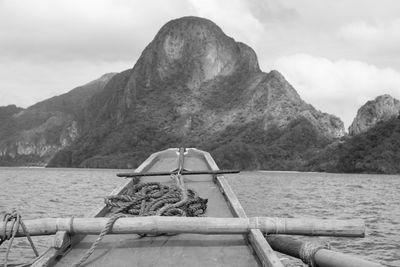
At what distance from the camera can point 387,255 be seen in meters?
13.5

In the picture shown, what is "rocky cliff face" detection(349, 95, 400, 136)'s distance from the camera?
15338 cm

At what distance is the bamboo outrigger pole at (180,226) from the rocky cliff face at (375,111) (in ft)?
510

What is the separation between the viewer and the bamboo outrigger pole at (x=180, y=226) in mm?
5539

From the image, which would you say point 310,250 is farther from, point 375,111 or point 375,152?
point 375,111

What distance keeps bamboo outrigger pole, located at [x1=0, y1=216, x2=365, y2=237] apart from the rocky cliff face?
15534 cm

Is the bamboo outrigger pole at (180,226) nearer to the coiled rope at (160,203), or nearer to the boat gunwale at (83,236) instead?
the boat gunwale at (83,236)

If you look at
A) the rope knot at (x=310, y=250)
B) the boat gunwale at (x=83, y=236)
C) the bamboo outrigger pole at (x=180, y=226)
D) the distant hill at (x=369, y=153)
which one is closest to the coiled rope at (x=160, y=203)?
the boat gunwale at (x=83, y=236)

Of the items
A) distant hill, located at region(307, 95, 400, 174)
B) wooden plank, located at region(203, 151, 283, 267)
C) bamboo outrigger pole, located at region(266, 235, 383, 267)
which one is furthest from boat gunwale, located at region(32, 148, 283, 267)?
distant hill, located at region(307, 95, 400, 174)

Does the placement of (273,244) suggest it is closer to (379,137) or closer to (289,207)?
(289,207)

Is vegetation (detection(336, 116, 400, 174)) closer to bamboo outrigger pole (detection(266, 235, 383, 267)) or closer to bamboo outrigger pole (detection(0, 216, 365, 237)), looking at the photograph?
bamboo outrigger pole (detection(266, 235, 383, 267))

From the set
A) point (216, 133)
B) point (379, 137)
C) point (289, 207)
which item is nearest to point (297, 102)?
Result: point (216, 133)

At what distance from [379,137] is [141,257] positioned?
12787 cm

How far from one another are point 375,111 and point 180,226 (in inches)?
6290

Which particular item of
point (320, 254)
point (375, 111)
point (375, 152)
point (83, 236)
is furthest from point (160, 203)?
point (375, 111)
